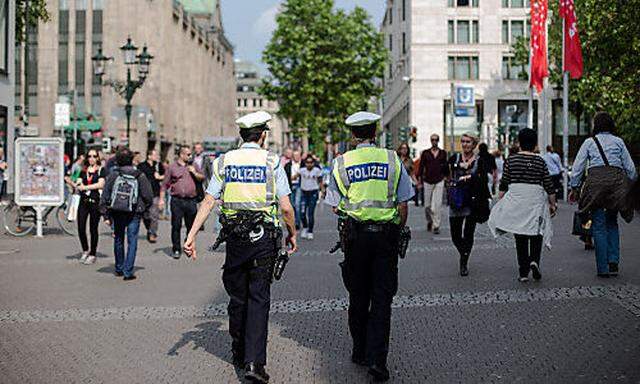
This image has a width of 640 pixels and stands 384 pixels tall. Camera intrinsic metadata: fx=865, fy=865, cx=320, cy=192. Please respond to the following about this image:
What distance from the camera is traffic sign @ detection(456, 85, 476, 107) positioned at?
47.9 metres

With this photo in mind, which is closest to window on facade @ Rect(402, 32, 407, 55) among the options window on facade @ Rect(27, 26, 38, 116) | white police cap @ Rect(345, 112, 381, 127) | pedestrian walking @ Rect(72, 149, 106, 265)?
window on facade @ Rect(27, 26, 38, 116)

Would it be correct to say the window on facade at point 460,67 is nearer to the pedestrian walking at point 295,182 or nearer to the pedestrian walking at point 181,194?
the pedestrian walking at point 295,182

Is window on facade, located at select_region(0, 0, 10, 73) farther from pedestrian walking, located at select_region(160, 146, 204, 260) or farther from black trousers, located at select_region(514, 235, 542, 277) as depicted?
black trousers, located at select_region(514, 235, 542, 277)

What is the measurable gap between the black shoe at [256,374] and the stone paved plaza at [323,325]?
0.52 ft

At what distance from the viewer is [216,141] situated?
79125mm

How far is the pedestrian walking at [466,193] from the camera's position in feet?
35.7

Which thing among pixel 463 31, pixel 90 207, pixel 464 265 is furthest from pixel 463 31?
pixel 464 265

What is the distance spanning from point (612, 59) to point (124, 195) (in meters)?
28.8

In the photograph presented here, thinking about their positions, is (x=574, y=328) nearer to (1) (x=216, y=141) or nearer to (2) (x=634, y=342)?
(2) (x=634, y=342)

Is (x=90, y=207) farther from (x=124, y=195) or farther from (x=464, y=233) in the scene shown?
(x=464, y=233)

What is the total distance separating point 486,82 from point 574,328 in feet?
177

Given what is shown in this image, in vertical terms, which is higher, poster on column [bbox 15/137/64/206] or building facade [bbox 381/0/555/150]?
building facade [bbox 381/0/555/150]

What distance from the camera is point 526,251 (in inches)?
397

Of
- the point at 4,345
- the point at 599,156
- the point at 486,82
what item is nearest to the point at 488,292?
the point at 599,156
